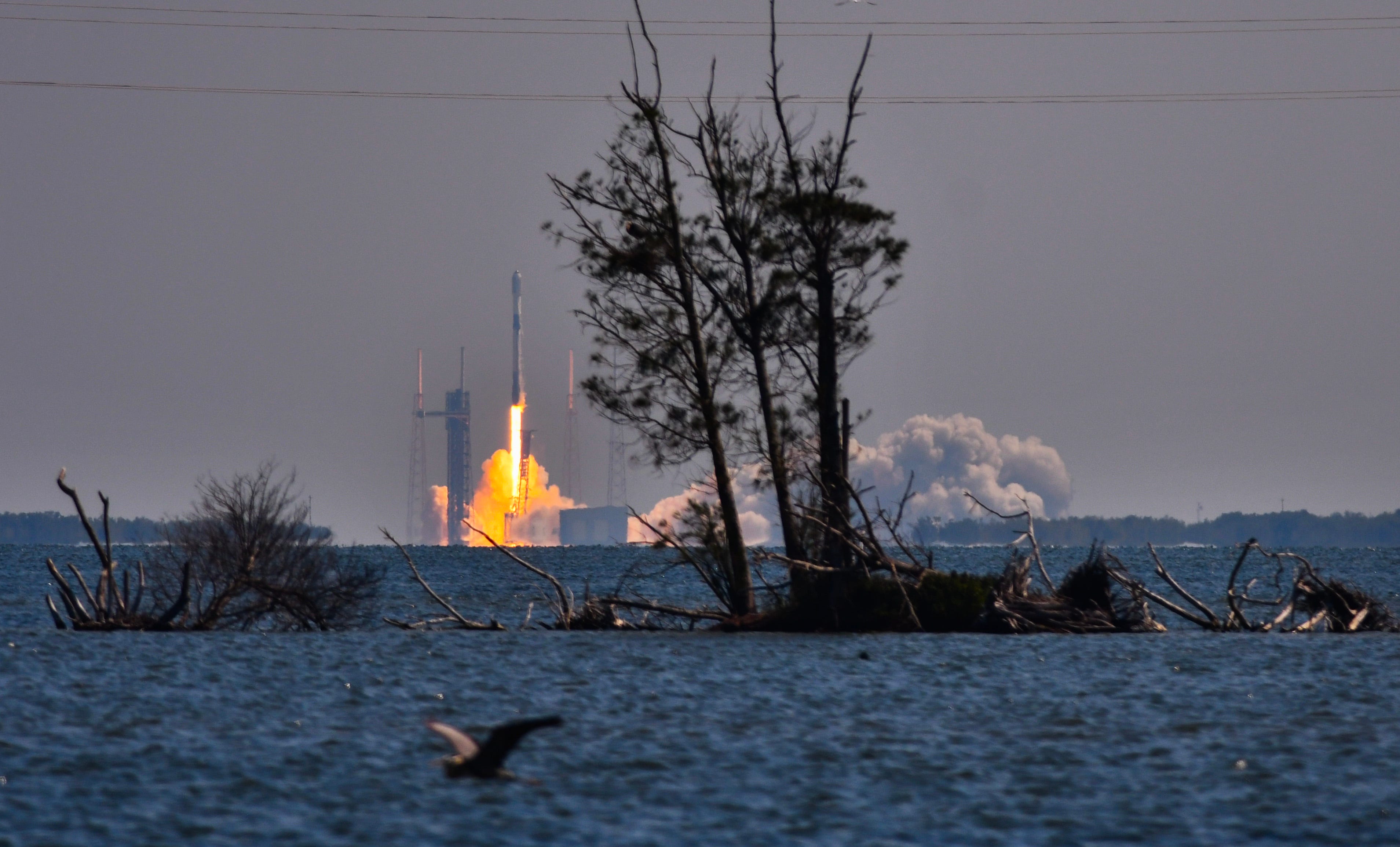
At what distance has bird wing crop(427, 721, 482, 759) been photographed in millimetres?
16625

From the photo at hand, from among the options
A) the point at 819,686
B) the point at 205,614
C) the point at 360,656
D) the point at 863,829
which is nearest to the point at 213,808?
the point at 863,829

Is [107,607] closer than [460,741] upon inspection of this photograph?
No

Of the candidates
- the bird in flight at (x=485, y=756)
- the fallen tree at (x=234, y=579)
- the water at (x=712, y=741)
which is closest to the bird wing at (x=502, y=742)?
the bird in flight at (x=485, y=756)

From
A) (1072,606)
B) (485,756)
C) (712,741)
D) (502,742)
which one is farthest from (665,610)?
(502,742)

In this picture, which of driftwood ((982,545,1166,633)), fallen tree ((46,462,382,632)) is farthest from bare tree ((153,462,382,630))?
driftwood ((982,545,1166,633))

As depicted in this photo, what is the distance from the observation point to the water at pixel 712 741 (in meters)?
15.9

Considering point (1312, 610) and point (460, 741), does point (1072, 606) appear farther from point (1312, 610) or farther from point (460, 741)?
point (460, 741)

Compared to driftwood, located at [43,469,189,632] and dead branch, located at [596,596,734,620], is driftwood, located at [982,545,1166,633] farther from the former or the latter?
driftwood, located at [43,469,189,632]

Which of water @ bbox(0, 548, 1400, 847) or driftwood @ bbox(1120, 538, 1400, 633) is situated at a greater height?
driftwood @ bbox(1120, 538, 1400, 633)

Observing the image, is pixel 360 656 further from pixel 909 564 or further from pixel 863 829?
pixel 863 829

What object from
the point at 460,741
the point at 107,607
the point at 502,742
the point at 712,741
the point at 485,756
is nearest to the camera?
the point at 460,741

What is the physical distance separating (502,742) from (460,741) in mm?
537

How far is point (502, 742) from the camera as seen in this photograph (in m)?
18.0

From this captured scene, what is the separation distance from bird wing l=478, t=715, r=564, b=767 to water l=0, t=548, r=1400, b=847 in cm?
38
